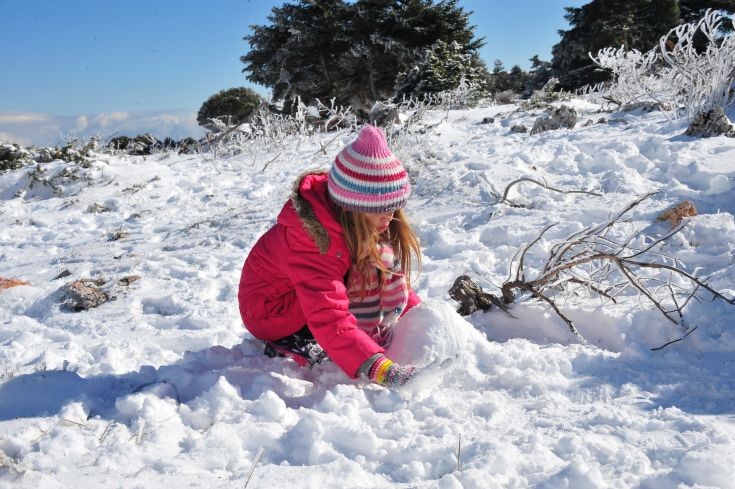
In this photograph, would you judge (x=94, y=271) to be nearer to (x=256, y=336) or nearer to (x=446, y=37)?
(x=256, y=336)

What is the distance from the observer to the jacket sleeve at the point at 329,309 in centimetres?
190

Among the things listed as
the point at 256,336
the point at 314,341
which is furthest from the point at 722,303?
the point at 256,336

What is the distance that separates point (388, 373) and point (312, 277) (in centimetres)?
43

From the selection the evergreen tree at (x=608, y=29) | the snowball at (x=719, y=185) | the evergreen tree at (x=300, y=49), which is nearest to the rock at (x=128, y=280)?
the snowball at (x=719, y=185)

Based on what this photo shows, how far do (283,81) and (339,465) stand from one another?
17772 mm

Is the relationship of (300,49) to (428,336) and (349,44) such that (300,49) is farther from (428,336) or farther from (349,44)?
(428,336)

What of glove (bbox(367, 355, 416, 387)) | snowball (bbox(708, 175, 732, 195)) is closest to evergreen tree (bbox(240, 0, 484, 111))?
snowball (bbox(708, 175, 732, 195))

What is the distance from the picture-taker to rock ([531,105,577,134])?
276 inches

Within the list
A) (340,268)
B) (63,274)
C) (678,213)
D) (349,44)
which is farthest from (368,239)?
(349,44)

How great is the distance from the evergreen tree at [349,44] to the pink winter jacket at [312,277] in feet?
46.3

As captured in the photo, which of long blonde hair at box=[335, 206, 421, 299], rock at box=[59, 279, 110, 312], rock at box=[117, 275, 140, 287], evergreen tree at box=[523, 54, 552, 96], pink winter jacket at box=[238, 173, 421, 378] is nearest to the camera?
pink winter jacket at box=[238, 173, 421, 378]

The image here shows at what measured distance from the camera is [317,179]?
7.13 ft

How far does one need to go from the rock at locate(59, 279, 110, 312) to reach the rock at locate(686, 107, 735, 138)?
5403mm

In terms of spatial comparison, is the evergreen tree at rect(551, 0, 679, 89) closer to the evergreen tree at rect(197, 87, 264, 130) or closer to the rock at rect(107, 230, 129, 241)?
the evergreen tree at rect(197, 87, 264, 130)
